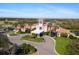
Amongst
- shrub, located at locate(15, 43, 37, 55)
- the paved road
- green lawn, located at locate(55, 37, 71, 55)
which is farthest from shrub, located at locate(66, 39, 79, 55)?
shrub, located at locate(15, 43, 37, 55)

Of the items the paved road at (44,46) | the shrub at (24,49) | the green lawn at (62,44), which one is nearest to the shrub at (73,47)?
the green lawn at (62,44)

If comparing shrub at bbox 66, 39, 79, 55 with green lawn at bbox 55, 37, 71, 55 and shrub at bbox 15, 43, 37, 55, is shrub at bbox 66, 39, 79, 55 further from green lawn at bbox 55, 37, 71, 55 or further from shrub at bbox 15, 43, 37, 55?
shrub at bbox 15, 43, 37, 55

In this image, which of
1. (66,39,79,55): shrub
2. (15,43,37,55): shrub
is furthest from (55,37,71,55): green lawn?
(15,43,37,55): shrub

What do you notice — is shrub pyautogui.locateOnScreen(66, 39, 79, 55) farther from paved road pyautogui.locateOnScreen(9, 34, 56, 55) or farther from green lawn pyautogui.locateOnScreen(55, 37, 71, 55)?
paved road pyautogui.locateOnScreen(9, 34, 56, 55)

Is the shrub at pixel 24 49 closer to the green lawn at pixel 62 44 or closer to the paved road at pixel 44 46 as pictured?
the paved road at pixel 44 46

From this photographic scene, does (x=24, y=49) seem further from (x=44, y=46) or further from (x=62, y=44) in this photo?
(x=62, y=44)

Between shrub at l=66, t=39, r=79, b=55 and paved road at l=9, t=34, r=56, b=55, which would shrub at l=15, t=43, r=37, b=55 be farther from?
shrub at l=66, t=39, r=79, b=55

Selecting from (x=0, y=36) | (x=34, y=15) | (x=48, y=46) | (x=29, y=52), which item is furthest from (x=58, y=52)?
(x=0, y=36)

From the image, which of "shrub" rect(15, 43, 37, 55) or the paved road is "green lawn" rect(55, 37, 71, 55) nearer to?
the paved road

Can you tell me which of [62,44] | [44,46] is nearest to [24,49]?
[44,46]

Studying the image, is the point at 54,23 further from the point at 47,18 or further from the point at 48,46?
the point at 48,46
